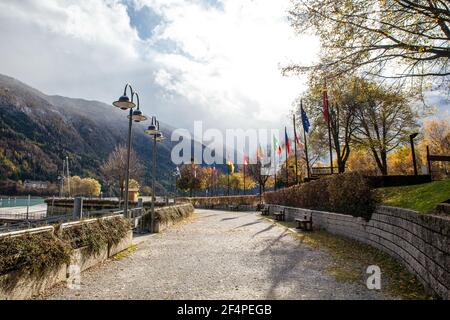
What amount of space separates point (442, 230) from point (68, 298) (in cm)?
643

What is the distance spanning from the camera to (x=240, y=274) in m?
6.50

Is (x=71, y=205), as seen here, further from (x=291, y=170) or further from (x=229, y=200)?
(x=291, y=170)

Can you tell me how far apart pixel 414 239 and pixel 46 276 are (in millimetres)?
7465

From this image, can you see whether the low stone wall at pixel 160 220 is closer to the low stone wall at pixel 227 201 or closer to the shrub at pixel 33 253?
the shrub at pixel 33 253

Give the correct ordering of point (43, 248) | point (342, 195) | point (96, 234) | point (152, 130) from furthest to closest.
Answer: point (152, 130), point (342, 195), point (96, 234), point (43, 248)

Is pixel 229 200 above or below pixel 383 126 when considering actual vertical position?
below

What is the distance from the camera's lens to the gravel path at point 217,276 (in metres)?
5.15

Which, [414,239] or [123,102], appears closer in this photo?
[414,239]

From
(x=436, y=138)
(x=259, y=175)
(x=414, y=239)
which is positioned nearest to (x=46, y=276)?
(x=414, y=239)

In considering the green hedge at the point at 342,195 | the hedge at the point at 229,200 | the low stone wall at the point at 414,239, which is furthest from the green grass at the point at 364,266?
the hedge at the point at 229,200

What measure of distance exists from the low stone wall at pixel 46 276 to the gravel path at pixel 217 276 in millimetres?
208

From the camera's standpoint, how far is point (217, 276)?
6348 mm
